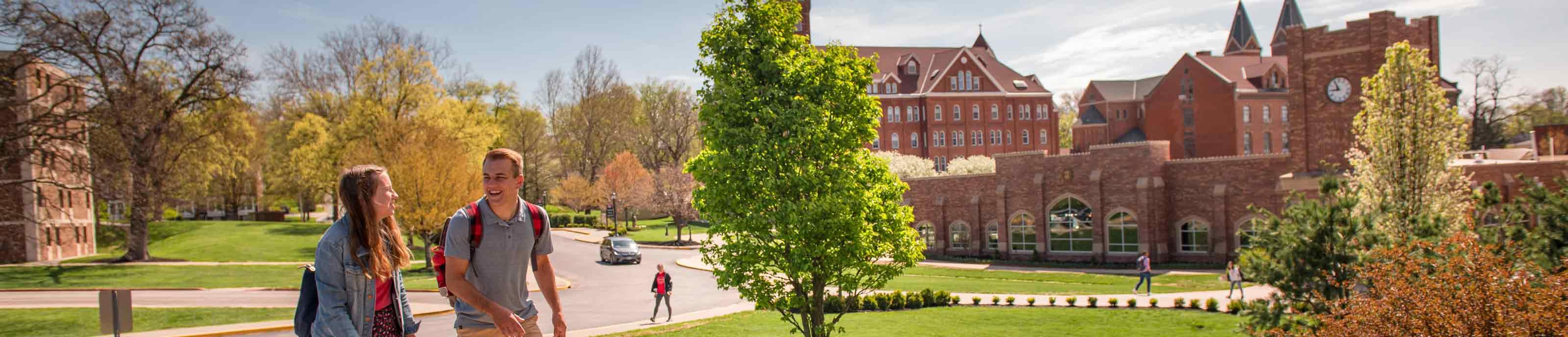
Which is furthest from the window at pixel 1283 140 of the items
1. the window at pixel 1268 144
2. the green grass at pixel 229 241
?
the green grass at pixel 229 241

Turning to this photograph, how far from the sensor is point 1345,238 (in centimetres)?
1309

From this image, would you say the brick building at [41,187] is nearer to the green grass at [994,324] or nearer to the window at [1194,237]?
the green grass at [994,324]

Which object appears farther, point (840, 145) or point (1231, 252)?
point (1231, 252)

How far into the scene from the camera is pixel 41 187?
32.1 meters

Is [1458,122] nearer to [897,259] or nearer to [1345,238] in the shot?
[1345,238]

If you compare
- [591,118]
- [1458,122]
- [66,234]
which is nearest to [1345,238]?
[1458,122]

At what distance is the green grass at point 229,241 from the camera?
37.4 metres

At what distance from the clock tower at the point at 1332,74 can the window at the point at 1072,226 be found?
8130 mm

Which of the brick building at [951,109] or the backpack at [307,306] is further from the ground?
the brick building at [951,109]

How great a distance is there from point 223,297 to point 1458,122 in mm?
28742

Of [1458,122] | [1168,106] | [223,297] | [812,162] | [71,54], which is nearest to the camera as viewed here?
[812,162]

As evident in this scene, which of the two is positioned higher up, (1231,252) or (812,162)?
(812,162)

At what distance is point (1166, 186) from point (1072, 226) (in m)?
4.37

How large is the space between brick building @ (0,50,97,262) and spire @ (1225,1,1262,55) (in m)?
100
